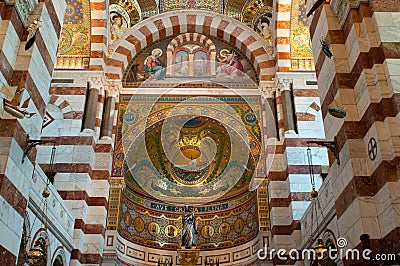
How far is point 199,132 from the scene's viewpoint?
1318cm

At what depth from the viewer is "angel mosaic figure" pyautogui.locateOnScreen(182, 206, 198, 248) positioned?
11242 mm

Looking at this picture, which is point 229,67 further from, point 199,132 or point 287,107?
point 287,107

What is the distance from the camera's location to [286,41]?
442 inches

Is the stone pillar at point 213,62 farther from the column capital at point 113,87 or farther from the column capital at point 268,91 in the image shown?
the column capital at point 113,87

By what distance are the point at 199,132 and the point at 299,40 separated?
3.92 meters

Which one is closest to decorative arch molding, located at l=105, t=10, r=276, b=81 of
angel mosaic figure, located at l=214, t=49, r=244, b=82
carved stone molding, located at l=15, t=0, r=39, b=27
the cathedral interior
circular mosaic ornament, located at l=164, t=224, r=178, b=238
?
the cathedral interior

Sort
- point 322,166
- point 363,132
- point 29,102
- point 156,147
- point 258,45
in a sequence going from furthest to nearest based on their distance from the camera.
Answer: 1. point 156,147
2. point 258,45
3. point 322,166
4. point 29,102
5. point 363,132

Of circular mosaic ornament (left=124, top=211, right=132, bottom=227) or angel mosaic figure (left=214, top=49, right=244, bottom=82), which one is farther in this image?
angel mosaic figure (left=214, top=49, right=244, bottom=82)

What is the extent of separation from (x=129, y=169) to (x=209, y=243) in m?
3.03

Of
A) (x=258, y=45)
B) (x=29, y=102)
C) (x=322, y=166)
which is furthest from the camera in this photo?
(x=258, y=45)

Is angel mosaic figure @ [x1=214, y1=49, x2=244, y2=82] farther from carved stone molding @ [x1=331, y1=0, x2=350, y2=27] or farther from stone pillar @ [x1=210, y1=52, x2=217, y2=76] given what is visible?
carved stone molding @ [x1=331, y1=0, x2=350, y2=27]

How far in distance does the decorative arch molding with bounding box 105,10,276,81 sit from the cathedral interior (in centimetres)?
4

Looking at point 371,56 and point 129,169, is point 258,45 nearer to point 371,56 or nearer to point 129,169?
point 129,169

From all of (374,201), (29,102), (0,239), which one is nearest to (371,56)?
(374,201)
